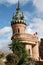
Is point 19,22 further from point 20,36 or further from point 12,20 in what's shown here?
point 20,36

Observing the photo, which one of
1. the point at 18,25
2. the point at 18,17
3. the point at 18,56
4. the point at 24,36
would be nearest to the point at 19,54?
the point at 18,56

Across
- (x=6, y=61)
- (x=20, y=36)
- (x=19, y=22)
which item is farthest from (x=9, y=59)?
(x=19, y=22)

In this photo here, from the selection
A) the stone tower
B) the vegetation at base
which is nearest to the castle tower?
the stone tower

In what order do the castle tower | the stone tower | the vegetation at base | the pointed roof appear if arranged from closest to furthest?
the vegetation at base
the stone tower
the castle tower
the pointed roof

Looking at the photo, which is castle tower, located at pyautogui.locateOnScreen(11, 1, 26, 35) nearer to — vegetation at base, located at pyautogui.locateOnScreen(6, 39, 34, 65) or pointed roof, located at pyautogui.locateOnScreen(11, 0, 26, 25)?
pointed roof, located at pyautogui.locateOnScreen(11, 0, 26, 25)

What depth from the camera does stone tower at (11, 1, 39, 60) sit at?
52484 millimetres

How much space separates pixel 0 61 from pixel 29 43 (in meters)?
12.8

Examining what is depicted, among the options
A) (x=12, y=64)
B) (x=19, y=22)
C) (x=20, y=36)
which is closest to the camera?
(x=12, y=64)

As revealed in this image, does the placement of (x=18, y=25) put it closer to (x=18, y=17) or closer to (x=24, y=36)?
(x=18, y=17)

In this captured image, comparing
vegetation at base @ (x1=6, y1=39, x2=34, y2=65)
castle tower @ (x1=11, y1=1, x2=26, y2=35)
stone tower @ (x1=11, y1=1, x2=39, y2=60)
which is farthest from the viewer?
castle tower @ (x1=11, y1=1, x2=26, y2=35)

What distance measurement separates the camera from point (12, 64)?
40.7 m

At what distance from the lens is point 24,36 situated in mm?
52531

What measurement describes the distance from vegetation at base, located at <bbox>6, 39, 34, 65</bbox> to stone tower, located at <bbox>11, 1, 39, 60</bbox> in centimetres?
199

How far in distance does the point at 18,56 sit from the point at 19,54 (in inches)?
56.2
